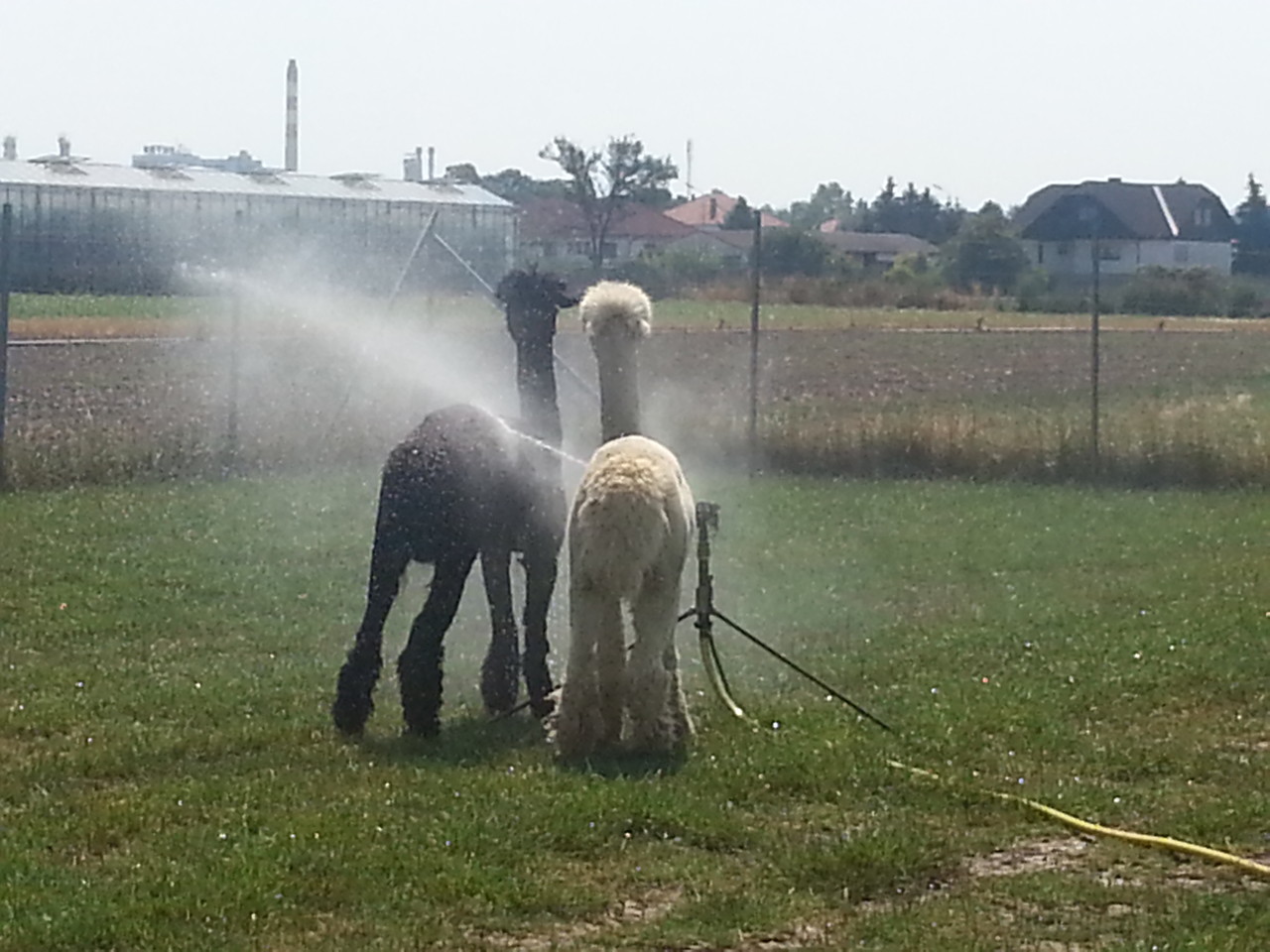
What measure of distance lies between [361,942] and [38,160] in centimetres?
4663

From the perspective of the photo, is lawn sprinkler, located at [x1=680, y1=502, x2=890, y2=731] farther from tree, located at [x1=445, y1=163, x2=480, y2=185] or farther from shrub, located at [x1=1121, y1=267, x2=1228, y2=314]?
tree, located at [x1=445, y1=163, x2=480, y2=185]

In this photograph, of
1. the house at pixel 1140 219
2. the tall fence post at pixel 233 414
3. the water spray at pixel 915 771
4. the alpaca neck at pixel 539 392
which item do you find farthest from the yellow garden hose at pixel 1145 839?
the house at pixel 1140 219

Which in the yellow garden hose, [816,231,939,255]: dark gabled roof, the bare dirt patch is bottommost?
the bare dirt patch

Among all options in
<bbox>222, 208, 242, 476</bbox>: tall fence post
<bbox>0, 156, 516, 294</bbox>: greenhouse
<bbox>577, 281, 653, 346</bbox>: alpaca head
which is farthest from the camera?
<bbox>0, 156, 516, 294</bbox>: greenhouse

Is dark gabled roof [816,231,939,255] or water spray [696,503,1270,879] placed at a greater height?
dark gabled roof [816,231,939,255]

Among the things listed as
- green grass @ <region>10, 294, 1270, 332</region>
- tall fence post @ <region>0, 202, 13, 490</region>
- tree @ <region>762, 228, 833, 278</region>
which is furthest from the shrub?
tall fence post @ <region>0, 202, 13, 490</region>

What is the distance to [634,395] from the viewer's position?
353 inches

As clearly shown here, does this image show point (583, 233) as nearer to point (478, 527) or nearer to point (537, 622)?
point (537, 622)

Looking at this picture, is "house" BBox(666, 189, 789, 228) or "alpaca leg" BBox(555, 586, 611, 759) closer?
"alpaca leg" BBox(555, 586, 611, 759)

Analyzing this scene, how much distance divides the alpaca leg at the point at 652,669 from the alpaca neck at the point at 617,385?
46.1 inches

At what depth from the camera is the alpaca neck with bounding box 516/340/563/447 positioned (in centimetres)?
948

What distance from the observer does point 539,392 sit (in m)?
9.52

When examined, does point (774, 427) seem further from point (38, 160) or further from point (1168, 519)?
point (38, 160)

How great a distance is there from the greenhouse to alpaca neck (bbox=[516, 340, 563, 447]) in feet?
91.0
